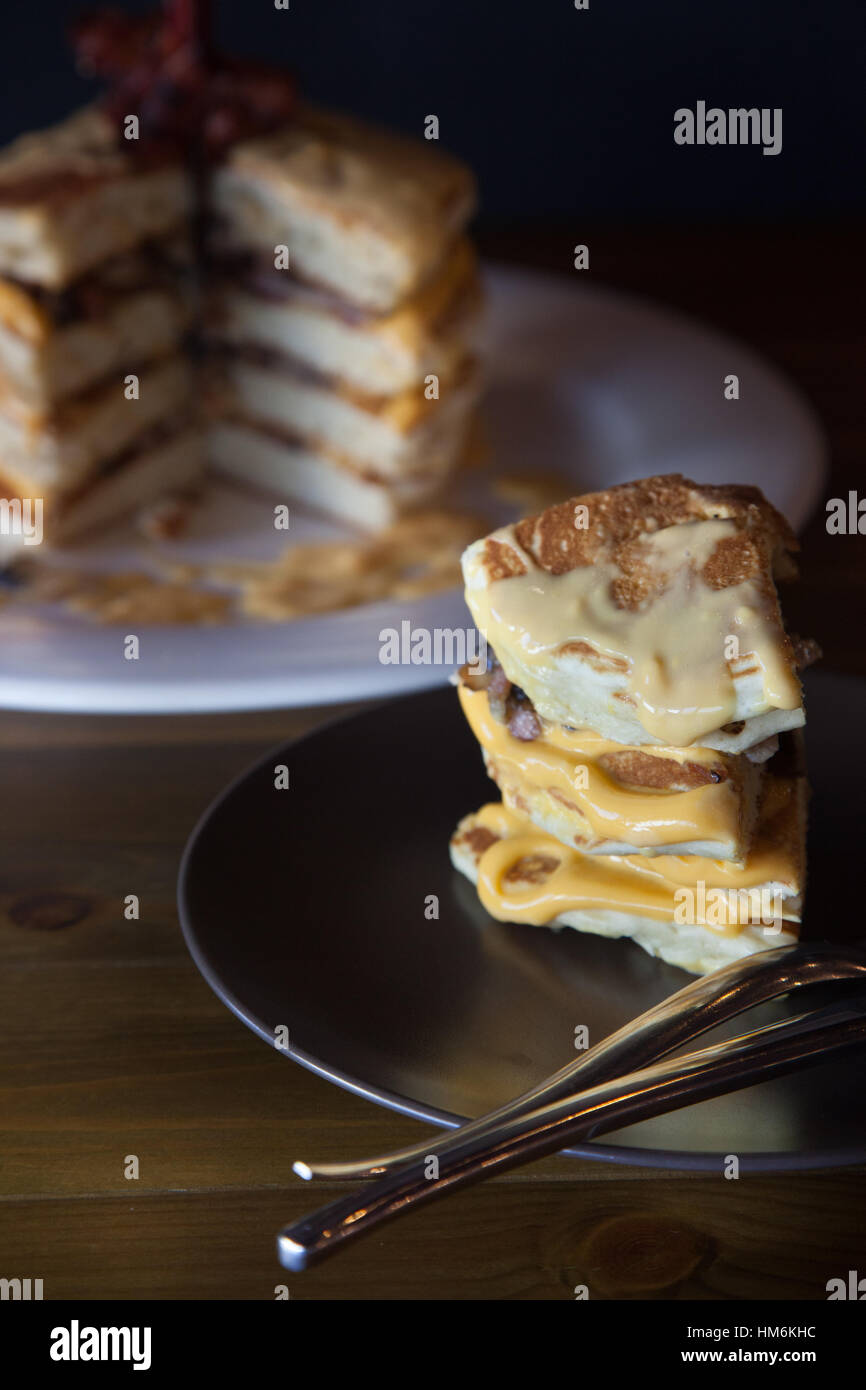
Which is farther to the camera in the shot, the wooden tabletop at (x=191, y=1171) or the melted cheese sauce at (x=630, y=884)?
the melted cheese sauce at (x=630, y=884)

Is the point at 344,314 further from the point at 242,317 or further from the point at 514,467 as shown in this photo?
the point at 514,467

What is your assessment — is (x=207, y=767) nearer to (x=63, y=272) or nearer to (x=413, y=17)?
(x=63, y=272)

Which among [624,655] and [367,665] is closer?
[624,655]

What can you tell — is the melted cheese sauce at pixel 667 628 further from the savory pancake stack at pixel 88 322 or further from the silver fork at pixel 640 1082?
the savory pancake stack at pixel 88 322

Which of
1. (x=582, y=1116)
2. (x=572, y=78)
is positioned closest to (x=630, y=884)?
(x=582, y=1116)

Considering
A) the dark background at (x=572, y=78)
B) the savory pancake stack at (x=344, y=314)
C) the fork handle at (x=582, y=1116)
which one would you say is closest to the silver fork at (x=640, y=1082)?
the fork handle at (x=582, y=1116)
